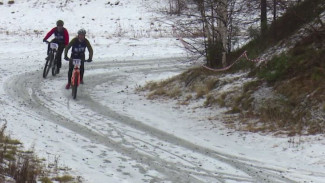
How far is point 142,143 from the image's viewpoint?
9.30m

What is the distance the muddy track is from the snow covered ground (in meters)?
0.02

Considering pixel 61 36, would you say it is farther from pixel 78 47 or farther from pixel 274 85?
pixel 274 85

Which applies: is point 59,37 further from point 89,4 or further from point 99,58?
point 89,4

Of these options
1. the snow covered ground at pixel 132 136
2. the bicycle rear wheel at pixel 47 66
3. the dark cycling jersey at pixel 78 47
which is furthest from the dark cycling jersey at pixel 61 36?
the dark cycling jersey at pixel 78 47

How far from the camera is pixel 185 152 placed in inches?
347

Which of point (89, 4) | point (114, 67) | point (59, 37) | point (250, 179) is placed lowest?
point (250, 179)

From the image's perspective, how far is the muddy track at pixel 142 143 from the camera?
298 inches

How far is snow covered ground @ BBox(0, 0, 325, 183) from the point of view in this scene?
7.65 meters

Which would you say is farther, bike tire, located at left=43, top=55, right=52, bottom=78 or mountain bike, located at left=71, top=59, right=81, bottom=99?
bike tire, located at left=43, top=55, right=52, bottom=78

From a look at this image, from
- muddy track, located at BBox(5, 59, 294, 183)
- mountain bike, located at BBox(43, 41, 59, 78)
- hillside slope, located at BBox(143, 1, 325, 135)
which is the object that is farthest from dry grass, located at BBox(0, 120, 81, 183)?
mountain bike, located at BBox(43, 41, 59, 78)

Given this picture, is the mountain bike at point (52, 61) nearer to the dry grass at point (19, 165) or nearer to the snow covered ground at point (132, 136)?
the snow covered ground at point (132, 136)

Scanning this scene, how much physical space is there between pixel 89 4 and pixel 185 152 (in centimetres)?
3681

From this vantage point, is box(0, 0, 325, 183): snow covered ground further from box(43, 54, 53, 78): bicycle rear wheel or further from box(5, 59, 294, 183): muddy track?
box(43, 54, 53, 78): bicycle rear wheel

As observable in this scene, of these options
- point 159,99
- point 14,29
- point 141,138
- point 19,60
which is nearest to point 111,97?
point 159,99
